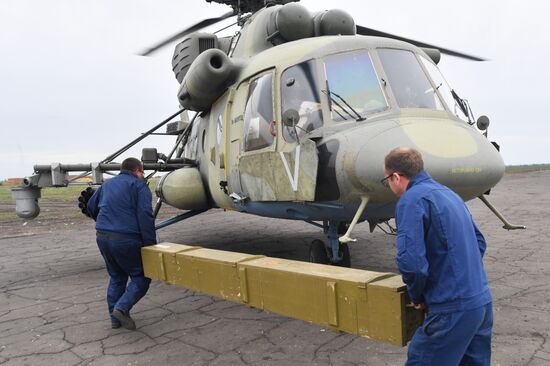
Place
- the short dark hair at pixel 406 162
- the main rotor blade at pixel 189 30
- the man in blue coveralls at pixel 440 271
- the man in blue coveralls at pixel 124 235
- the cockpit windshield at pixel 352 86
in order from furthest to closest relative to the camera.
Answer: the main rotor blade at pixel 189 30 → the man in blue coveralls at pixel 124 235 → the cockpit windshield at pixel 352 86 → the short dark hair at pixel 406 162 → the man in blue coveralls at pixel 440 271

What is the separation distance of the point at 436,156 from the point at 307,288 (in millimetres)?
1480

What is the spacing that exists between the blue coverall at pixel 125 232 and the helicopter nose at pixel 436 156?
2046 millimetres

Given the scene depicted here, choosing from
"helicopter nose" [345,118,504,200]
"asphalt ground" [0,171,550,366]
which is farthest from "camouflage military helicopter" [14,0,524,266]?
"asphalt ground" [0,171,550,366]

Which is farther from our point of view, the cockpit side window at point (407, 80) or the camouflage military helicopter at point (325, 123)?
the cockpit side window at point (407, 80)

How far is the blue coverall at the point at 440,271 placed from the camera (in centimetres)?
203

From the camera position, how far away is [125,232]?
425cm

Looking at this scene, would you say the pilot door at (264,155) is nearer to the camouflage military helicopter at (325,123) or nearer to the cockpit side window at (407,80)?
the camouflage military helicopter at (325,123)

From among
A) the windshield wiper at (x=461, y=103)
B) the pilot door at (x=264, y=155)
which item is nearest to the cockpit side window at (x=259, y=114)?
the pilot door at (x=264, y=155)

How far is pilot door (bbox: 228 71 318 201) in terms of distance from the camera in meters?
3.98

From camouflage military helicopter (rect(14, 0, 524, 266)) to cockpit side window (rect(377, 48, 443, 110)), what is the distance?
0.05ft

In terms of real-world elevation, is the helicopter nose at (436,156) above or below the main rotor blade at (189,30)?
below

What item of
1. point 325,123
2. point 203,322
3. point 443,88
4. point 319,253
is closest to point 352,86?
point 325,123

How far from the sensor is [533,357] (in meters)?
3.22

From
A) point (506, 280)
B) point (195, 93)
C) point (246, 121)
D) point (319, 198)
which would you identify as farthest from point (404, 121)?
point (195, 93)
